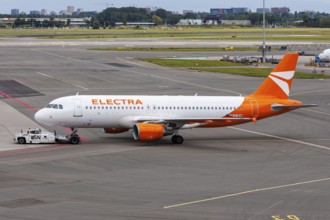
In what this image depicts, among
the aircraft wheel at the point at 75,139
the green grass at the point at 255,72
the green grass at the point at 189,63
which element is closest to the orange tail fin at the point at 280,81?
the aircraft wheel at the point at 75,139

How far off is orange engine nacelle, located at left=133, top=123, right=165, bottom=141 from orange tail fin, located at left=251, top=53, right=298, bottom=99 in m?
9.81

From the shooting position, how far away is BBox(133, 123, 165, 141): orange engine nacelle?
54.7m

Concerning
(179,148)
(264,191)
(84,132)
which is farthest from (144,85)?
(264,191)

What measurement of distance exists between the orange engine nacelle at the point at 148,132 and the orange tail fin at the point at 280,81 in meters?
9.81

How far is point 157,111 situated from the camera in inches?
2261

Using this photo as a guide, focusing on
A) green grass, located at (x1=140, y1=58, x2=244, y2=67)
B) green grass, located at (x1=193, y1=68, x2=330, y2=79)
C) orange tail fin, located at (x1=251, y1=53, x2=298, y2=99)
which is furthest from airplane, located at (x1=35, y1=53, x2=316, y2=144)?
green grass, located at (x1=140, y1=58, x2=244, y2=67)

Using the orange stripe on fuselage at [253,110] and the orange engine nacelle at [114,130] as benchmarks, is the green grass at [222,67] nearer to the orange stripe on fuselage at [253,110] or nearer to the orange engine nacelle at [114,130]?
the orange stripe on fuselage at [253,110]

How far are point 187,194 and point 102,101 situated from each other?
1971 centimetres

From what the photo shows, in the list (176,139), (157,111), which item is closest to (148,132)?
(157,111)

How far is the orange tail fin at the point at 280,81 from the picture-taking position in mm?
60375

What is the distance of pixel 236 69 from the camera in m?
130

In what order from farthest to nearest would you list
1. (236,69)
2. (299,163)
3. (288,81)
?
(236,69), (288,81), (299,163)

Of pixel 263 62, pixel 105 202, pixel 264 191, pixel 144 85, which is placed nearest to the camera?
pixel 105 202

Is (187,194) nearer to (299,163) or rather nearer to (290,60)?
(299,163)
